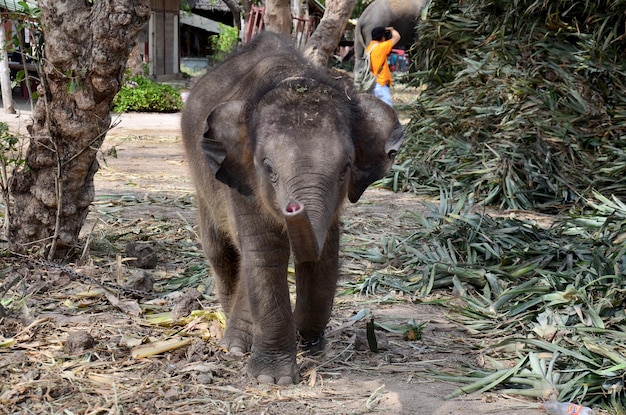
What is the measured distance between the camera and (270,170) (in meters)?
3.71

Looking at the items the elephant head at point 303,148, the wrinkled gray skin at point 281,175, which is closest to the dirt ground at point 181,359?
the wrinkled gray skin at point 281,175

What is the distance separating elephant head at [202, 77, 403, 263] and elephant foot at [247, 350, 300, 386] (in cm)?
70

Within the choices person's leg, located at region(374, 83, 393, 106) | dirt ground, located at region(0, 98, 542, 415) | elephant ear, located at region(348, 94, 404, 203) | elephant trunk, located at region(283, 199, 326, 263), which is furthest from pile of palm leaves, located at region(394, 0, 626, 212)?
elephant trunk, located at region(283, 199, 326, 263)

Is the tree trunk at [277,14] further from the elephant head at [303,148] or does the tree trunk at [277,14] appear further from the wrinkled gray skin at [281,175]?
the elephant head at [303,148]

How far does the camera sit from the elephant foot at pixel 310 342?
4501 millimetres

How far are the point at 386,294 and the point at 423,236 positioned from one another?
123 cm

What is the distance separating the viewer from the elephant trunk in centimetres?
311

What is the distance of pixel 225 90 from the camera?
4672 millimetres

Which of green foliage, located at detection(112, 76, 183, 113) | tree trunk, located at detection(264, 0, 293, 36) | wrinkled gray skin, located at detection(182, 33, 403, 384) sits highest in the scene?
wrinkled gray skin, located at detection(182, 33, 403, 384)

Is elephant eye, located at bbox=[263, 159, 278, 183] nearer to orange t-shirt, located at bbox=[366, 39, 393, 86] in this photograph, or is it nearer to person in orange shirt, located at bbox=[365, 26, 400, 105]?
person in orange shirt, located at bbox=[365, 26, 400, 105]

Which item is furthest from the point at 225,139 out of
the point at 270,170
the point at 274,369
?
the point at 274,369

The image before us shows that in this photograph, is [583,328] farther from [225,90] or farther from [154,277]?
[154,277]

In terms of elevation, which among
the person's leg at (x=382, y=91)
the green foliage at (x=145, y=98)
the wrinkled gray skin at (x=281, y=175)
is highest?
the wrinkled gray skin at (x=281, y=175)

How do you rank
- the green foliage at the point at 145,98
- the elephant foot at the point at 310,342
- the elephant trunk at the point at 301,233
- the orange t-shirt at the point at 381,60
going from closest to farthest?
the elephant trunk at the point at 301,233 → the elephant foot at the point at 310,342 → the orange t-shirt at the point at 381,60 → the green foliage at the point at 145,98
